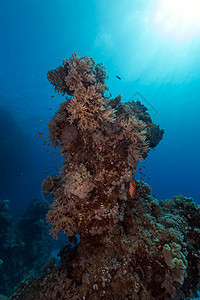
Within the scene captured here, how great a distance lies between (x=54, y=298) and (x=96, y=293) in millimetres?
1026

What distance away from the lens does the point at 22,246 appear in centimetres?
1176

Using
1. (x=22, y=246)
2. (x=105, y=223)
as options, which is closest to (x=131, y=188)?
(x=105, y=223)

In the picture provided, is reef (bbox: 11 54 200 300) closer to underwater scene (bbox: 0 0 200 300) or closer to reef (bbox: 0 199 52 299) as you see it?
underwater scene (bbox: 0 0 200 300)

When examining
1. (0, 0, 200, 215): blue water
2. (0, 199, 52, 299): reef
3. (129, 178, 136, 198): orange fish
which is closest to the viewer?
(129, 178, 136, 198): orange fish

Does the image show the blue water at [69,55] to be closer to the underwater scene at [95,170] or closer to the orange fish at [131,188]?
the underwater scene at [95,170]

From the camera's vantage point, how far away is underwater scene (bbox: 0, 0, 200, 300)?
3412 mm

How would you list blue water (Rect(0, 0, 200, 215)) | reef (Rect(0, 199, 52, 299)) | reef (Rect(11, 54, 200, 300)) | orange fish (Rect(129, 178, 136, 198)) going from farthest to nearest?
blue water (Rect(0, 0, 200, 215)) → reef (Rect(0, 199, 52, 299)) → orange fish (Rect(129, 178, 136, 198)) → reef (Rect(11, 54, 200, 300))

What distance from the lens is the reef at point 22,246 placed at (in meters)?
10.9

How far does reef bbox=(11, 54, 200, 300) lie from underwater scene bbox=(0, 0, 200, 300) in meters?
0.03

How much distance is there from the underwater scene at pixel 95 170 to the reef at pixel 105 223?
3 cm

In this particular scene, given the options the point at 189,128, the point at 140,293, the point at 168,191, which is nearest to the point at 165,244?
the point at 140,293

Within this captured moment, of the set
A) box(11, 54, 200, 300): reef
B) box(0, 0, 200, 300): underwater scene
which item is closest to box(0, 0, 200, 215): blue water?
box(0, 0, 200, 300): underwater scene

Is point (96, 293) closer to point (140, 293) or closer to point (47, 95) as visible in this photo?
point (140, 293)

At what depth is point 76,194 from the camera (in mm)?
3684
